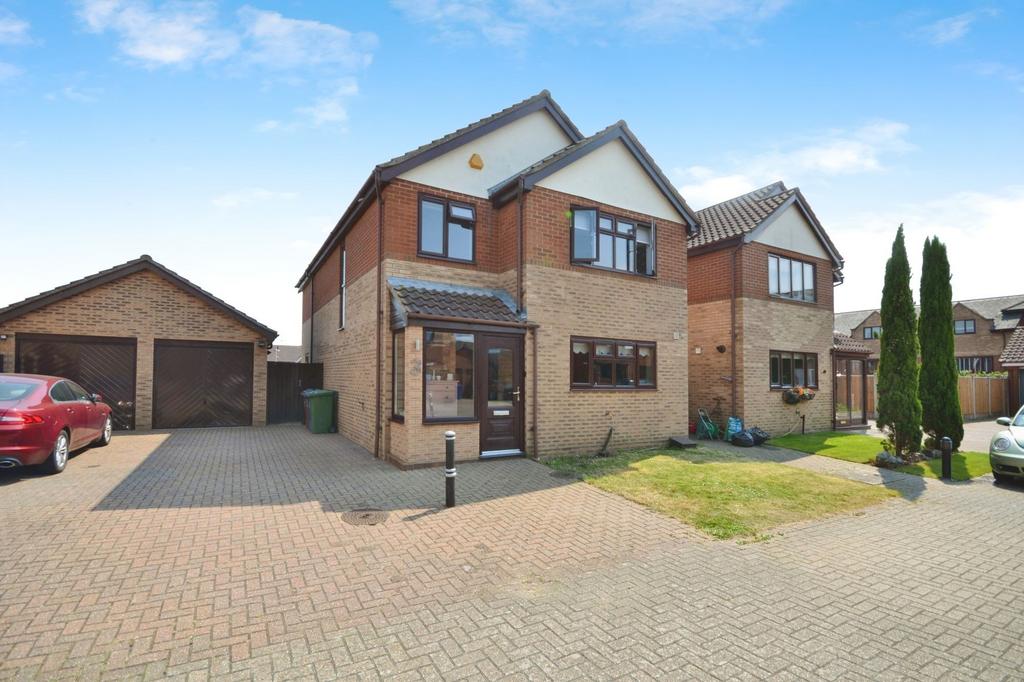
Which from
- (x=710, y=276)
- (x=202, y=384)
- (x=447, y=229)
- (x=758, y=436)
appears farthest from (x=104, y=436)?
(x=710, y=276)

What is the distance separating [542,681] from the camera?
323 cm

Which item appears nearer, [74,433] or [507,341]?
[74,433]

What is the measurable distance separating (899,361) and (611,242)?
23.5 ft

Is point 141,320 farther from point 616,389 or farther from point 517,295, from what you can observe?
point 616,389

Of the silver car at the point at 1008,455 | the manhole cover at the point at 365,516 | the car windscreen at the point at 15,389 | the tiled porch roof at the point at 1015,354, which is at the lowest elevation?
the manhole cover at the point at 365,516

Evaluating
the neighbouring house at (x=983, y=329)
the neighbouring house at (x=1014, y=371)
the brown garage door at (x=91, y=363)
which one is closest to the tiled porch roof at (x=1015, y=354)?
the neighbouring house at (x=1014, y=371)

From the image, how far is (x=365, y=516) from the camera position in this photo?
257 inches

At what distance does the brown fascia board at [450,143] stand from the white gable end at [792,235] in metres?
6.99

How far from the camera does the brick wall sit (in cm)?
1383

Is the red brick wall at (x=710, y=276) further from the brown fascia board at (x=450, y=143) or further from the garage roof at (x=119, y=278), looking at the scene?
the garage roof at (x=119, y=278)

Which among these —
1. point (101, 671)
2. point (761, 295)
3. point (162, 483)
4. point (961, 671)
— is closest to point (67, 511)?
point (162, 483)

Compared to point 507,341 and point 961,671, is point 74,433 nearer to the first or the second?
point 507,341

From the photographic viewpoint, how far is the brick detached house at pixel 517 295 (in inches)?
392

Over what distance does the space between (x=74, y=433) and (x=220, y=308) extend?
6945 millimetres
